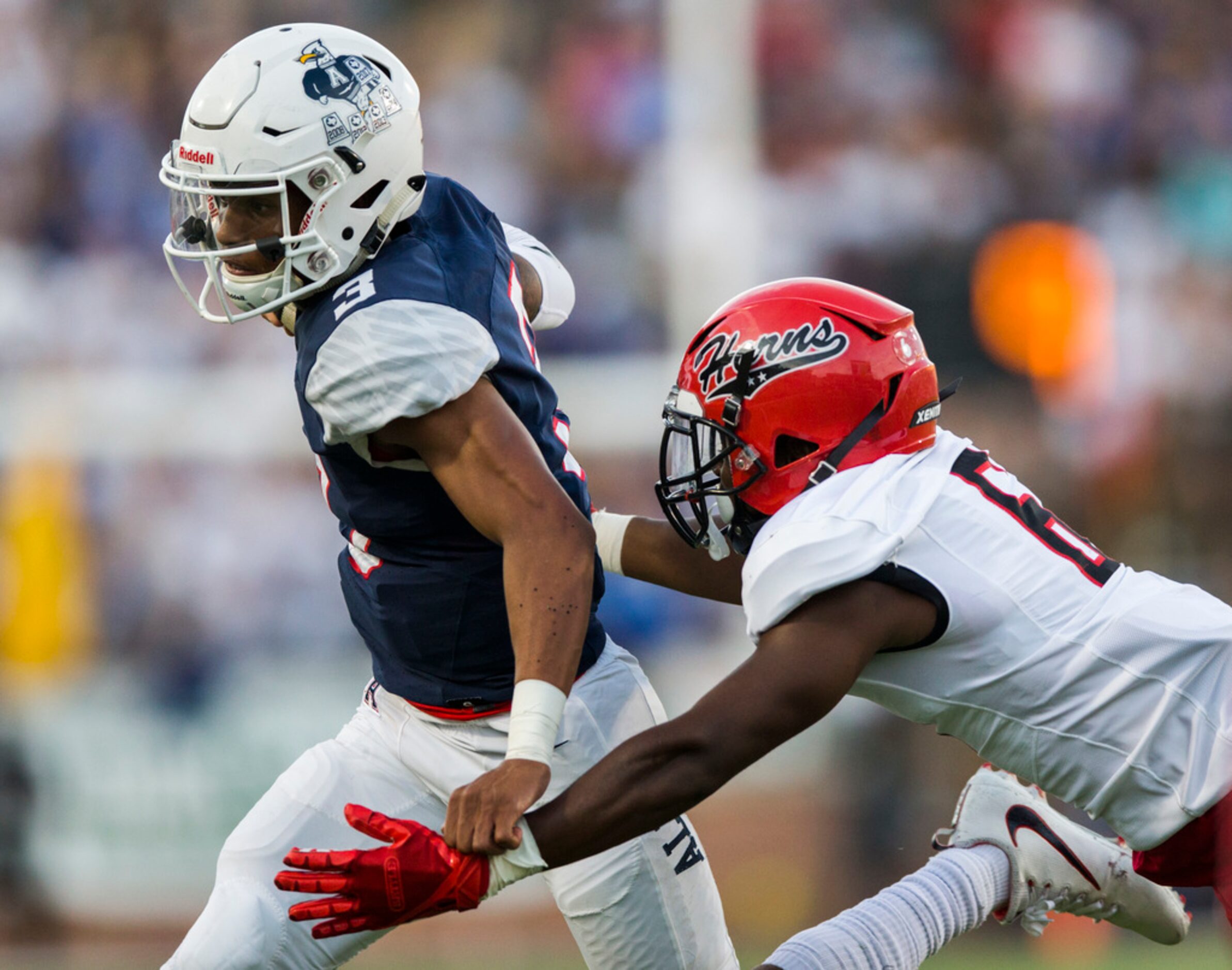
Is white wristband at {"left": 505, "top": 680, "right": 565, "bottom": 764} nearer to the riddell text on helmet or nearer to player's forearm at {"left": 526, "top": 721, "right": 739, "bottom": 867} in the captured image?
player's forearm at {"left": 526, "top": 721, "right": 739, "bottom": 867}

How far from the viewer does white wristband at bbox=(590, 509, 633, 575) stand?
354 centimetres

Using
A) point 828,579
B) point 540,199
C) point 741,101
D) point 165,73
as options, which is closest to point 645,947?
point 828,579

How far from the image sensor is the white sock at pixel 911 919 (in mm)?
2965

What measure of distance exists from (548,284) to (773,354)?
30.2 inches

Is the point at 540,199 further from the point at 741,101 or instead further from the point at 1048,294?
the point at 1048,294

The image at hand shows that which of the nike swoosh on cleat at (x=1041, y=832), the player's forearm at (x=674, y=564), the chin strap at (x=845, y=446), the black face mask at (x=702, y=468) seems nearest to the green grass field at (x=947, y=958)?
the nike swoosh on cleat at (x=1041, y=832)

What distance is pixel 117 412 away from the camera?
7.94 m

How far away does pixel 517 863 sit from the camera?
2525 millimetres

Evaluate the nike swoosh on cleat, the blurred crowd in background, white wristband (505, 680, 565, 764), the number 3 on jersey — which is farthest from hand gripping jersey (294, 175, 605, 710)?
the blurred crowd in background

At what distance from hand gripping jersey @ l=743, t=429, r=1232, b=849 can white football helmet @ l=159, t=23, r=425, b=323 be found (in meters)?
0.97

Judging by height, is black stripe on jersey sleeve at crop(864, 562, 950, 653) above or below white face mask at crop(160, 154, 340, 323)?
below

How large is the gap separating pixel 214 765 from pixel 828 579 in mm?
5041

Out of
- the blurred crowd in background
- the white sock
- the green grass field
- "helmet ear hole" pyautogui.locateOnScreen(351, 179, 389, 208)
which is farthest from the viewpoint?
the blurred crowd in background

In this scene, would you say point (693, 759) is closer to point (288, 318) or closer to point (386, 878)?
point (386, 878)
